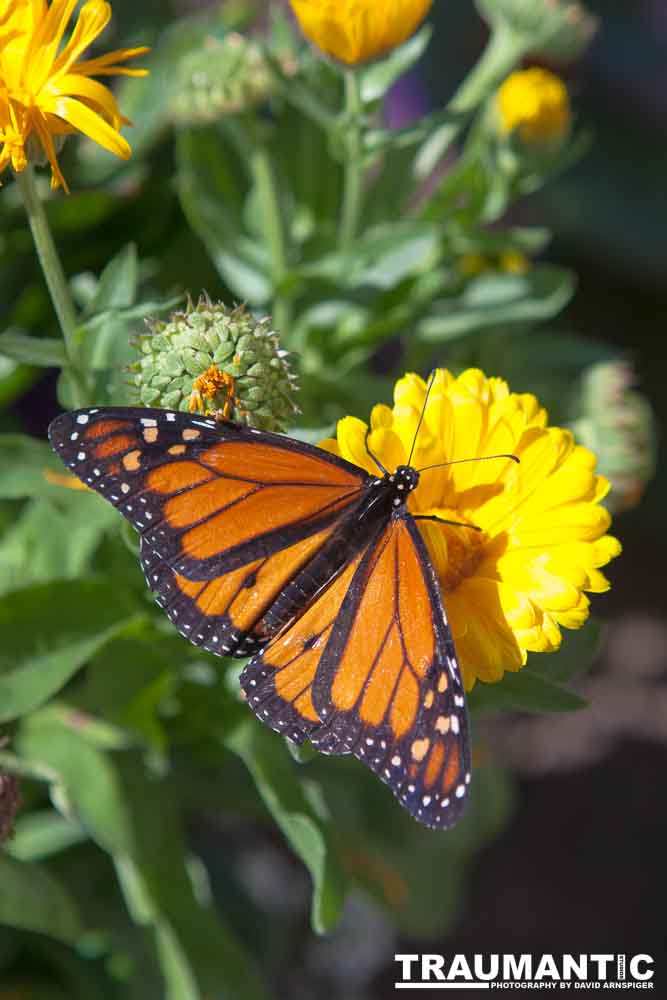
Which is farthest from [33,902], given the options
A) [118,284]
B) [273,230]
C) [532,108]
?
[532,108]

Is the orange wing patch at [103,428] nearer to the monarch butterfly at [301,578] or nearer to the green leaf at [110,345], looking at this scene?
the monarch butterfly at [301,578]

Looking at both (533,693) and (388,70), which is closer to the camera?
(533,693)

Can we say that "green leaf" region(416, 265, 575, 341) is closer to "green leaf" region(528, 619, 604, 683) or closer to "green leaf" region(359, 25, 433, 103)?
"green leaf" region(359, 25, 433, 103)

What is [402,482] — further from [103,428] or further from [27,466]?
[27,466]

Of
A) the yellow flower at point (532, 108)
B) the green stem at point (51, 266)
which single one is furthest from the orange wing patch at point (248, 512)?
the yellow flower at point (532, 108)

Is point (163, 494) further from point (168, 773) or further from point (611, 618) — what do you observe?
point (611, 618)

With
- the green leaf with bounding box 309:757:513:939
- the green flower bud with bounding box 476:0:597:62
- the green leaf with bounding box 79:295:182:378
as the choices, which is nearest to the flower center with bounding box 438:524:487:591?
the green leaf with bounding box 79:295:182:378

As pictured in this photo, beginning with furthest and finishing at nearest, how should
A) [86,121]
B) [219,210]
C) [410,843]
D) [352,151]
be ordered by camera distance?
1. [410,843]
2. [219,210]
3. [352,151]
4. [86,121]
